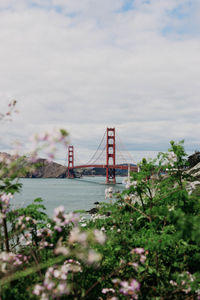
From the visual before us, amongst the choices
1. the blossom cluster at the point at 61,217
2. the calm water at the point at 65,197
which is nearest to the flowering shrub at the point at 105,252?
the blossom cluster at the point at 61,217

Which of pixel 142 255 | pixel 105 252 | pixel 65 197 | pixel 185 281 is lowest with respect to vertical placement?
pixel 65 197

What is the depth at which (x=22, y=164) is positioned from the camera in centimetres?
259

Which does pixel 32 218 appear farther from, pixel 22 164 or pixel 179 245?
pixel 179 245

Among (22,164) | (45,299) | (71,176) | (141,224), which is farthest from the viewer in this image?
(71,176)

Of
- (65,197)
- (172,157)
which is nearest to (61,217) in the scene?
(172,157)

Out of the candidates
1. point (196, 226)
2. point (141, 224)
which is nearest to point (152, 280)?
point (141, 224)

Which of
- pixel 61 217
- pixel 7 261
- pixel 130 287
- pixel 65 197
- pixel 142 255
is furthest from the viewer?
pixel 65 197

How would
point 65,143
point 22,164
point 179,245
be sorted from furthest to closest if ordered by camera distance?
point 179,245
point 22,164
point 65,143

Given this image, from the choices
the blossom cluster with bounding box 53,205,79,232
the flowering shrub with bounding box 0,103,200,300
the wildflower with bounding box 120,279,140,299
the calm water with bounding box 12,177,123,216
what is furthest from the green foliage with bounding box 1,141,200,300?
the calm water with bounding box 12,177,123,216

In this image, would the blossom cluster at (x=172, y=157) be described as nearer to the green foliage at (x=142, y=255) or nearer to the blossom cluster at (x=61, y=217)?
the green foliage at (x=142, y=255)

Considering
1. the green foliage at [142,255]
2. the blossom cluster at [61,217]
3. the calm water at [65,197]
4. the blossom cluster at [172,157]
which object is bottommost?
the calm water at [65,197]

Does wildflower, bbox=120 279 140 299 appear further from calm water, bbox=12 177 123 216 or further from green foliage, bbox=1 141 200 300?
calm water, bbox=12 177 123 216

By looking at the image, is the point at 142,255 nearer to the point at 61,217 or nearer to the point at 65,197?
the point at 61,217

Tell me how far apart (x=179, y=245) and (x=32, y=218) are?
7.79 ft
